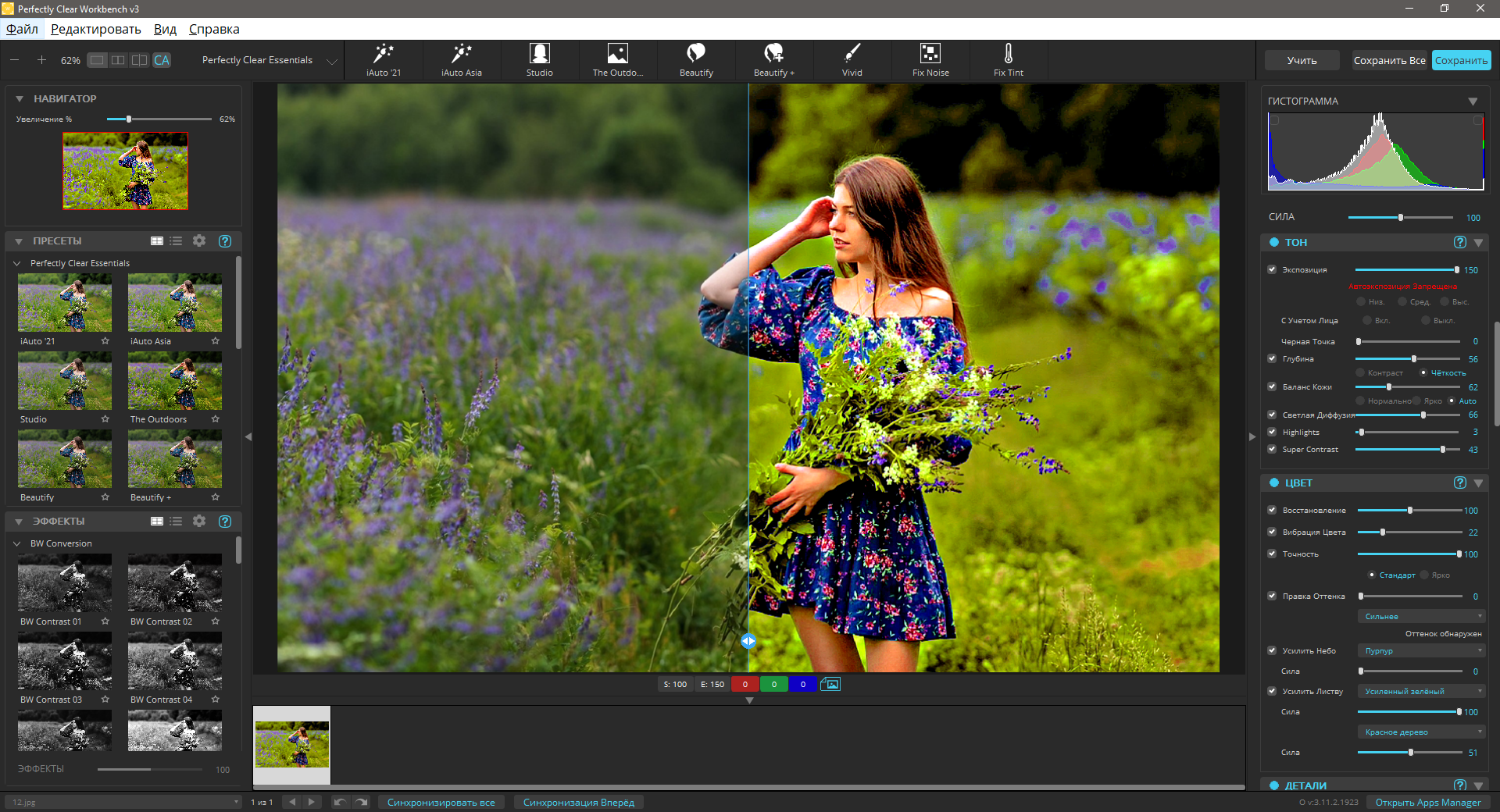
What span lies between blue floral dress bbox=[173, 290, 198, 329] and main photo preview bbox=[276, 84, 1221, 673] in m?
0.45

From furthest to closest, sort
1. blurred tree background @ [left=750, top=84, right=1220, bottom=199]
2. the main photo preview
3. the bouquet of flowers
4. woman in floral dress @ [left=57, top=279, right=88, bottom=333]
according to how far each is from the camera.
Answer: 1. blurred tree background @ [left=750, top=84, right=1220, bottom=199]
2. woman in floral dress @ [left=57, top=279, right=88, bottom=333]
3. the main photo preview
4. the bouquet of flowers

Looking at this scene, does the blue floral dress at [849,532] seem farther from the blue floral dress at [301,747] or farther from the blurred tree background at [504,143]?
the blurred tree background at [504,143]

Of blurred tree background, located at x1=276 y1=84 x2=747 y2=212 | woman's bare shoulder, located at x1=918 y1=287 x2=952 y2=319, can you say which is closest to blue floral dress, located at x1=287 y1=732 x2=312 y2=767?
woman's bare shoulder, located at x1=918 y1=287 x2=952 y2=319

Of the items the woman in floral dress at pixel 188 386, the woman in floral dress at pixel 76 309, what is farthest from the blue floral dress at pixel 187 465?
the woman in floral dress at pixel 76 309

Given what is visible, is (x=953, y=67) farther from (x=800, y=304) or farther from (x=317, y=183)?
(x=317, y=183)

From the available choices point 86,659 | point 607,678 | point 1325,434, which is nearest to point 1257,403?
point 1325,434

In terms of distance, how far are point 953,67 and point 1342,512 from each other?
2.00 m

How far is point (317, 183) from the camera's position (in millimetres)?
26734

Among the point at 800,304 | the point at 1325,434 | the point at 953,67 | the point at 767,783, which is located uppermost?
the point at 953,67

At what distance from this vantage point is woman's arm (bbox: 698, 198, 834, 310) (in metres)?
3.22

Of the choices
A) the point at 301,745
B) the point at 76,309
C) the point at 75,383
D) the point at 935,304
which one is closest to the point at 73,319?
the point at 76,309

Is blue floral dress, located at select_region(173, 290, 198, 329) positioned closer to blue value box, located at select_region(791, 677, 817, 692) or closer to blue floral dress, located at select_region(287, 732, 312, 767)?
blue floral dress, located at select_region(287, 732, 312, 767)

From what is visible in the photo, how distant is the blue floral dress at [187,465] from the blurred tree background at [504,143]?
21956mm

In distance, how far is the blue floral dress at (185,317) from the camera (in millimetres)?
3449
